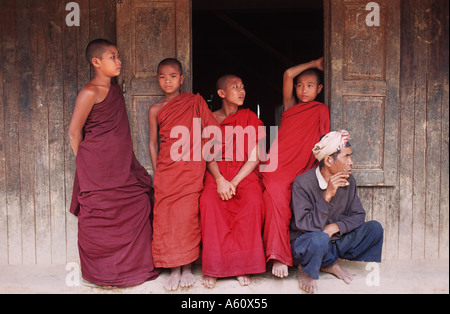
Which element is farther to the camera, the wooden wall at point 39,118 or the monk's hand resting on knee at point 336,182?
the wooden wall at point 39,118

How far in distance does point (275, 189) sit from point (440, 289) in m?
1.44

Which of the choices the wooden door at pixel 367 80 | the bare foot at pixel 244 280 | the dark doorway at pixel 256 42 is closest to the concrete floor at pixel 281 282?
the bare foot at pixel 244 280

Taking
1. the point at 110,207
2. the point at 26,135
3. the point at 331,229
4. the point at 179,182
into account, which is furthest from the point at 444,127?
the point at 26,135

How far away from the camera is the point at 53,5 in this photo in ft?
11.5

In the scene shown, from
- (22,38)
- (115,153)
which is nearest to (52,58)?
(22,38)

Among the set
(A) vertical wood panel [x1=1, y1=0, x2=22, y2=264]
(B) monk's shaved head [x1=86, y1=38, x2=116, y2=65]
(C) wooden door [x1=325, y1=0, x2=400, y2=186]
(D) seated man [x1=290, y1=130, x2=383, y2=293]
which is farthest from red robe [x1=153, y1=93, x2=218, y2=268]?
(A) vertical wood panel [x1=1, y1=0, x2=22, y2=264]

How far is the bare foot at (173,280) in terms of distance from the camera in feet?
9.51

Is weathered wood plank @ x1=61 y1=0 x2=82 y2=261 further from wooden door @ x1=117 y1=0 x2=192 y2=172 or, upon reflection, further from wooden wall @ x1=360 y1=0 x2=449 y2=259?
wooden wall @ x1=360 y1=0 x2=449 y2=259

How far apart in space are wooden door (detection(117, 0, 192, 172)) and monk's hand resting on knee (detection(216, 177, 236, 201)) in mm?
707

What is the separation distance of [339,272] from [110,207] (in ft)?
5.99

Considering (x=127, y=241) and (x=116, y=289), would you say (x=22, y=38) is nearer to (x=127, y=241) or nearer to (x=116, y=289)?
(x=127, y=241)

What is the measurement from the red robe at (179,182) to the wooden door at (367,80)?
1184 mm

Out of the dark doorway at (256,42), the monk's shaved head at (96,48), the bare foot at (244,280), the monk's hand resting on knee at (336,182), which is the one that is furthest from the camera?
the dark doorway at (256,42)

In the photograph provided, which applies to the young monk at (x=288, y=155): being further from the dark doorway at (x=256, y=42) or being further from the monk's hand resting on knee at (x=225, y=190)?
the dark doorway at (x=256, y=42)
